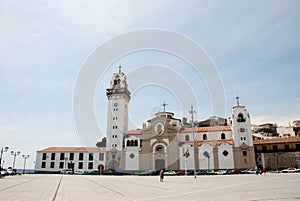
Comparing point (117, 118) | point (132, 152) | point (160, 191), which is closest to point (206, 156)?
point (132, 152)

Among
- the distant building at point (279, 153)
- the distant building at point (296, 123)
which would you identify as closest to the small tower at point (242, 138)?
the distant building at point (279, 153)

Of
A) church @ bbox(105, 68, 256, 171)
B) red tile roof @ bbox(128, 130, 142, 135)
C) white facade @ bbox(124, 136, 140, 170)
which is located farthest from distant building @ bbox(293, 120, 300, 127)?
white facade @ bbox(124, 136, 140, 170)

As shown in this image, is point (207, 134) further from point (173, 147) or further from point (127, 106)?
point (127, 106)

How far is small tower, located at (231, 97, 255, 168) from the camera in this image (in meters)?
53.0

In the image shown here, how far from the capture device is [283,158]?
2148 inches

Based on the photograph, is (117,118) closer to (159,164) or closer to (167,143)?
(167,143)

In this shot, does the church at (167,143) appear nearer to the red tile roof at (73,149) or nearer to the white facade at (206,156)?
the white facade at (206,156)

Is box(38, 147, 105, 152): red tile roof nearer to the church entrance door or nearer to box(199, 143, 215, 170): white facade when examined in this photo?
the church entrance door

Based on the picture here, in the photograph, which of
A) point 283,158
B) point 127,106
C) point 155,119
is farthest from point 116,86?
point 283,158

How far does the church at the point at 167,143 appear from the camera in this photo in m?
54.5

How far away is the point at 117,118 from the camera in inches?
2419

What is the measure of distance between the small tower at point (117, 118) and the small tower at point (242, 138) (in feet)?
87.8

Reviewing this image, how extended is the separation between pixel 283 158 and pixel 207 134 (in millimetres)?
17638

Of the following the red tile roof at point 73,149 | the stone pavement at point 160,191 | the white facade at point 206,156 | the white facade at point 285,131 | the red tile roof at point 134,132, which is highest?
the white facade at point 285,131
